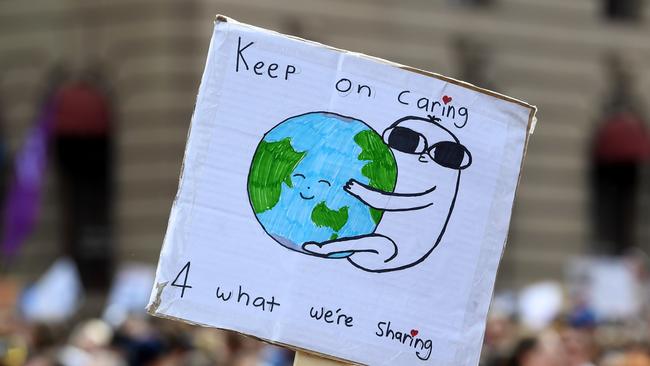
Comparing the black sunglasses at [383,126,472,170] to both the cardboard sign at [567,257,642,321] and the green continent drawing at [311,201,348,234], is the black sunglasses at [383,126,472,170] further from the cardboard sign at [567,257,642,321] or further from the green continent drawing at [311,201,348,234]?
the cardboard sign at [567,257,642,321]

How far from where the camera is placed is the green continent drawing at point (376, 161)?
15.5 ft

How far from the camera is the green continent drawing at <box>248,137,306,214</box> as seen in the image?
4.68m

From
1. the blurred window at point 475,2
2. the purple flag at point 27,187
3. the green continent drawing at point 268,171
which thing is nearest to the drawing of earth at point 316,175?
the green continent drawing at point 268,171

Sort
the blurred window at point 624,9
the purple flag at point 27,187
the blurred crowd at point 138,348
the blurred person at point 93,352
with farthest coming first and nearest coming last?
1. the blurred window at point 624,9
2. the purple flag at point 27,187
3. the blurred crowd at point 138,348
4. the blurred person at point 93,352

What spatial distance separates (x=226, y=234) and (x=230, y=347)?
5.57 metres

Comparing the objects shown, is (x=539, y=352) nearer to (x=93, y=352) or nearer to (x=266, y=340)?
(x=266, y=340)

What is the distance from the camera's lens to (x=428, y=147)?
4.75 metres

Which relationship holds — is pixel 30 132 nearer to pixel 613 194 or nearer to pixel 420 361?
pixel 613 194

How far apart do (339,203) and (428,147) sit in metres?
0.36

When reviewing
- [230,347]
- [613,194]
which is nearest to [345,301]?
[230,347]

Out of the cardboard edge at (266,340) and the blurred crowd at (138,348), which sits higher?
the cardboard edge at (266,340)

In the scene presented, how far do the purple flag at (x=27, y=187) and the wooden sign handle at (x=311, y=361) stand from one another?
44.2ft

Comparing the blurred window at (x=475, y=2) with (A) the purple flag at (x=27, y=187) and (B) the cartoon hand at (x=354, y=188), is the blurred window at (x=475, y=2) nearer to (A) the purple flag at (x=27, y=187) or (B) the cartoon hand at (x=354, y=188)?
(A) the purple flag at (x=27, y=187)

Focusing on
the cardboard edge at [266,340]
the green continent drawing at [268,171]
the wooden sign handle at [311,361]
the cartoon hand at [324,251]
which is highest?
the green continent drawing at [268,171]
